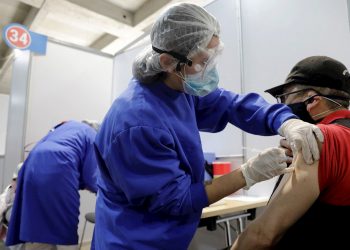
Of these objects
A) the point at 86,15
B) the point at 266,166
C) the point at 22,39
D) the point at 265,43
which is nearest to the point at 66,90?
the point at 22,39

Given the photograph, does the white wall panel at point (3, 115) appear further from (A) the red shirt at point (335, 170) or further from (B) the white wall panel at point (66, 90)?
(A) the red shirt at point (335, 170)

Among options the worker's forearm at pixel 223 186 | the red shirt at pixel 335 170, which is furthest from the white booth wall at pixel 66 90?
the red shirt at pixel 335 170

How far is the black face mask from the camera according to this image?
3.67ft

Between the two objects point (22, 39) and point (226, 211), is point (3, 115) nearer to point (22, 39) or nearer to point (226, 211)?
point (22, 39)

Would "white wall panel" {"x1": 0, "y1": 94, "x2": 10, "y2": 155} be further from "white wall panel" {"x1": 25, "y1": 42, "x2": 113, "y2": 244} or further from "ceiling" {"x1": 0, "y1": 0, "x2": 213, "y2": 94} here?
"white wall panel" {"x1": 25, "y1": 42, "x2": 113, "y2": 244}

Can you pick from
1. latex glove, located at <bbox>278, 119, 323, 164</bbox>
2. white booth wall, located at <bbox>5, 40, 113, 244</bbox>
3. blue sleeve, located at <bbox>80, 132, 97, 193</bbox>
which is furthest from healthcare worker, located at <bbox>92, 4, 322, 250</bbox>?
white booth wall, located at <bbox>5, 40, 113, 244</bbox>

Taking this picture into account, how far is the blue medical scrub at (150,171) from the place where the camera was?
0.87 m

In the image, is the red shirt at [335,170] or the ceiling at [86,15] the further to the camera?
the ceiling at [86,15]

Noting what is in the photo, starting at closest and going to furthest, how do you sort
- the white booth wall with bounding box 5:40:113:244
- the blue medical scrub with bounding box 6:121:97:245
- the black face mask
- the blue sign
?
the black face mask, the blue medical scrub with bounding box 6:121:97:245, the blue sign, the white booth wall with bounding box 5:40:113:244

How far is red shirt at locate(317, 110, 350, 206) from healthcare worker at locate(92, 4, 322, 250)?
0.04 meters

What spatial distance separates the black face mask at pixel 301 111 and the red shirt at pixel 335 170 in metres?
0.31

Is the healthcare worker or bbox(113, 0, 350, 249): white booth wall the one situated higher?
bbox(113, 0, 350, 249): white booth wall

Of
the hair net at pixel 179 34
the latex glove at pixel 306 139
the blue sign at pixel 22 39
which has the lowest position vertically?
the latex glove at pixel 306 139

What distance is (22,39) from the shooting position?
2715mm
